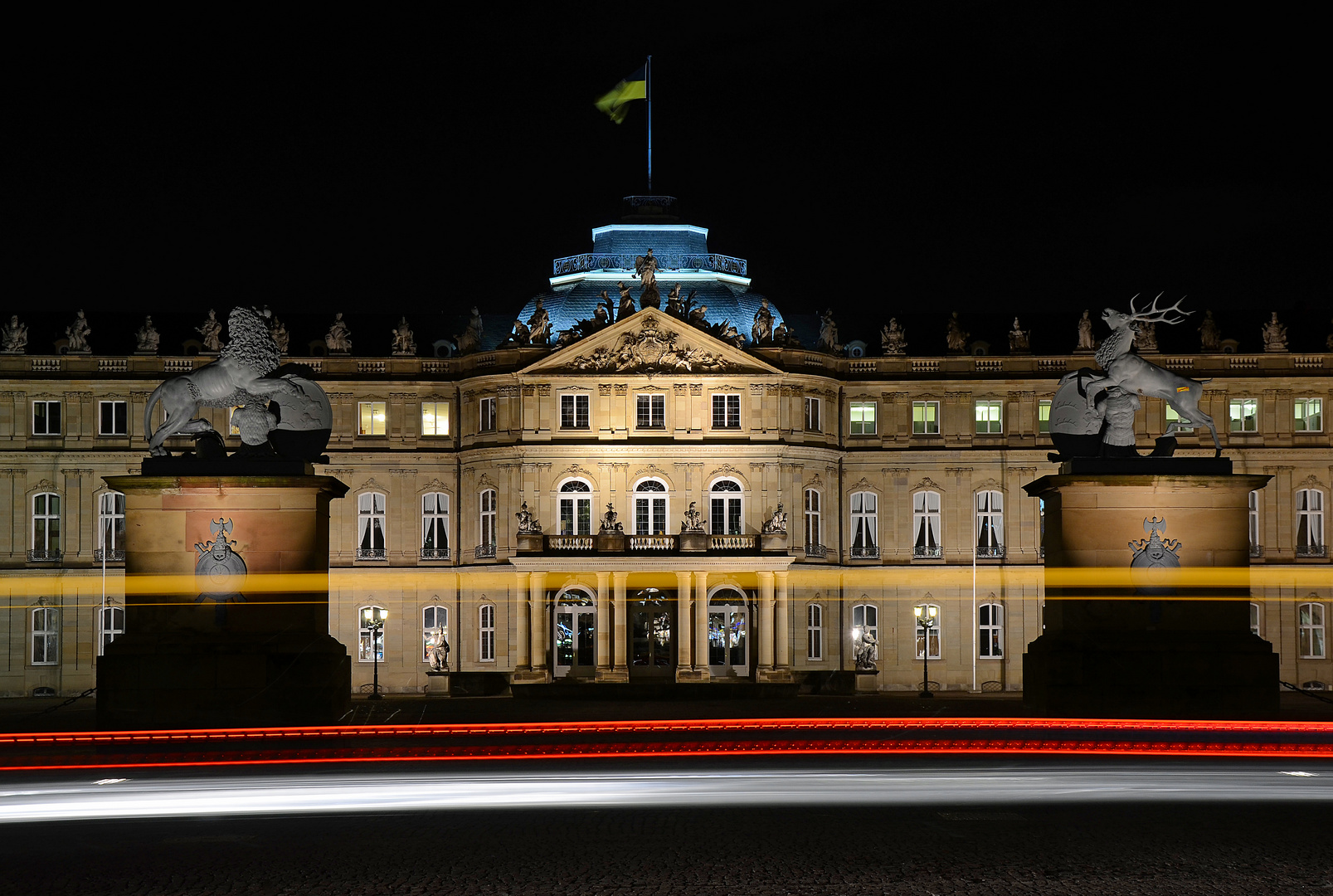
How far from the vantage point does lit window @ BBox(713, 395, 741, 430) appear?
68312 mm

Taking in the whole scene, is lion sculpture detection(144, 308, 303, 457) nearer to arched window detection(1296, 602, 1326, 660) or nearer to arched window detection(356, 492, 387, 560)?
arched window detection(356, 492, 387, 560)

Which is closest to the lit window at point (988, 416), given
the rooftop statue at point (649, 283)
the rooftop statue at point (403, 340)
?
the rooftop statue at point (649, 283)

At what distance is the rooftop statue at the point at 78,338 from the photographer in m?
70.4

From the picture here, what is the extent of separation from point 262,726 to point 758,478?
3980 cm

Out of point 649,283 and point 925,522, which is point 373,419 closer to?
point 649,283

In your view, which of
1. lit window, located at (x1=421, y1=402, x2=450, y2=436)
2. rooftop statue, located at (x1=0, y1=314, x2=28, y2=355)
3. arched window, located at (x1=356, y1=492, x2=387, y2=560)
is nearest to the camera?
rooftop statue, located at (x1=0, y1=314, x2=28, y2=355)

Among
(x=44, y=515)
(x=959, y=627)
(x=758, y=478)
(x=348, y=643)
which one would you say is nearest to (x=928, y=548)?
(x=959, y=627)

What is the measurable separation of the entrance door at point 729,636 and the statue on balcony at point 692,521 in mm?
2995

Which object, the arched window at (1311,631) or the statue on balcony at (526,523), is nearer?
the statue on balcony at (526,523)

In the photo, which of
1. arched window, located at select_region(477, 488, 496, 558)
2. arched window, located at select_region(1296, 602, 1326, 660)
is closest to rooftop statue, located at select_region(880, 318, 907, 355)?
arched window, located at select_region(477, 488, 496, 558)

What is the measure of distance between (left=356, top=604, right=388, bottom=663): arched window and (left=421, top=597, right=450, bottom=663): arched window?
5.15 ft

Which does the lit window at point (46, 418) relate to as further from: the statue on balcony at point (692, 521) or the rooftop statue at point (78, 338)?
the statue on balcony at point (692, 521)

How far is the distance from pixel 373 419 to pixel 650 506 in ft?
39.3

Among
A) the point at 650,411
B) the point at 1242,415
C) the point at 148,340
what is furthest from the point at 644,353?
the point at 1242,415
